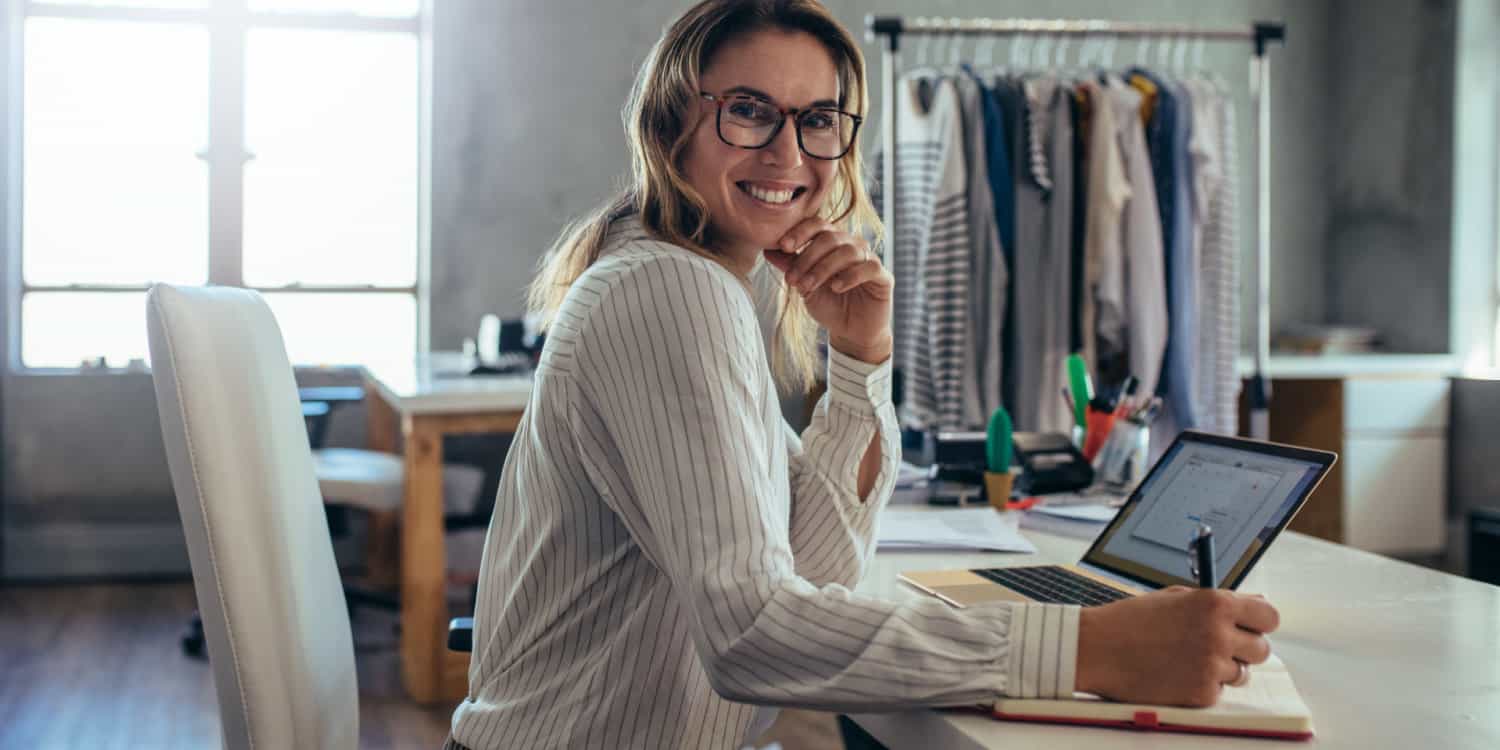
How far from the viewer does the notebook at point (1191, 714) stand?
844 mm

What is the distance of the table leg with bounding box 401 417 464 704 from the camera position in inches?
119

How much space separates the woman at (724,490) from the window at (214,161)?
3.95m

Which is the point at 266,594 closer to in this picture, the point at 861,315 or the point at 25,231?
the point at 861,315

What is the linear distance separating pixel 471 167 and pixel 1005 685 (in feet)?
13.8

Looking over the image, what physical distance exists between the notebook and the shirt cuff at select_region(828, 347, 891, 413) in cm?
49

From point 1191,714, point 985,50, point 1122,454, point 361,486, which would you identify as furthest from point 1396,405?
point 1191,714

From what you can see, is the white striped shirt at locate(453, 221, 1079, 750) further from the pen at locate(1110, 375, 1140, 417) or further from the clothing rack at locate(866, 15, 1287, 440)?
the clothing rack at locate(866, 15, 1287, 440)

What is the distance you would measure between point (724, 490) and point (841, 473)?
438 millimetres

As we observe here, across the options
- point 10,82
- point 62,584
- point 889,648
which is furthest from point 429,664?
point 10,82

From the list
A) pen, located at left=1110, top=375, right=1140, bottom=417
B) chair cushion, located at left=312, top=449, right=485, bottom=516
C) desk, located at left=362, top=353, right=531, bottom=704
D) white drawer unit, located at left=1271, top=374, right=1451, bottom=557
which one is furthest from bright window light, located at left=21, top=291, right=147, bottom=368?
white drawer unit, located at left=1271, top=374, right=1451, bottom=557

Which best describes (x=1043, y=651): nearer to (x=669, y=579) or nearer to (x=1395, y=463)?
(x=669, y=579)

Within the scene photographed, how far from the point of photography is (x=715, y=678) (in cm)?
87

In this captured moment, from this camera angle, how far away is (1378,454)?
4.15 metres

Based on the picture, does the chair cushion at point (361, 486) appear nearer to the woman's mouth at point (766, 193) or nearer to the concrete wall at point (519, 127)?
the concrete wall at point (519, 127)
